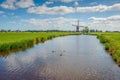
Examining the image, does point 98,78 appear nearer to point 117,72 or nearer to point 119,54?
point 117,72

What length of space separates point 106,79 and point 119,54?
7178 mm

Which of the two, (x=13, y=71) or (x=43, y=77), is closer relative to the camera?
(x=43, y=77)

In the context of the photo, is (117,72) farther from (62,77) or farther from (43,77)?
(43,77)

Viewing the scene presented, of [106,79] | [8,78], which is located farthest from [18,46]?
[106,79]

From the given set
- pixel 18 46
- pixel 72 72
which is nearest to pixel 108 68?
pixel 72 72

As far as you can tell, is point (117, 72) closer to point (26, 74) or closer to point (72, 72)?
point (72, 72)

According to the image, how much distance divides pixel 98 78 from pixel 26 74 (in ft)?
18.7

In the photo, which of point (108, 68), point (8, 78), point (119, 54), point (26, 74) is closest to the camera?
point (8, 78)

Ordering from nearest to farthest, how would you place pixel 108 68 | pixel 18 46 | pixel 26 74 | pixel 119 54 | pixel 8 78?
→ pixel 8 78, pixel 26 74, pixel 108 68, pixel 119 54, pixel 18 46

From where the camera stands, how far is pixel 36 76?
16.3m

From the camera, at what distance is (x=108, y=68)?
19.9m

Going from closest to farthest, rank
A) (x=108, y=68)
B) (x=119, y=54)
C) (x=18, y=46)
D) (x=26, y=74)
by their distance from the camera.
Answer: (x=26, y=74)
(x=108, y=68)
(x=119, y=54)
(x=18, y=46)

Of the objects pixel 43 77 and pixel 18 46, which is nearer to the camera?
pixel 43 77

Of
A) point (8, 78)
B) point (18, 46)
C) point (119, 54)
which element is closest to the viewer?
point (8, 78)
